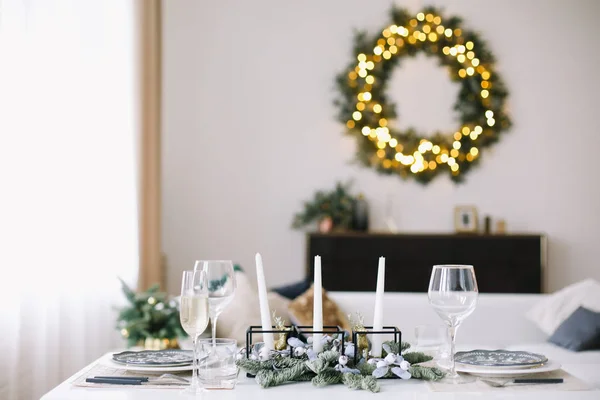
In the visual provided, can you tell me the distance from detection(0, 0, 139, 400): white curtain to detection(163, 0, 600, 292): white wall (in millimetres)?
1249

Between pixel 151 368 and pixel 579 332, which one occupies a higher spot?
pixel 151 368

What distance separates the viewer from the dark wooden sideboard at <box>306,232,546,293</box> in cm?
541

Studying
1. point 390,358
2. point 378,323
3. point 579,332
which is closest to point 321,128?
point 579,332

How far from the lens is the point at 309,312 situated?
12.0 feet

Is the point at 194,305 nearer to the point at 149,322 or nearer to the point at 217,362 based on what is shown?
the point at 217,362

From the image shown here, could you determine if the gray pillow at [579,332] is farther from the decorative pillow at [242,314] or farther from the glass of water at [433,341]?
the glass of water at [433,341]

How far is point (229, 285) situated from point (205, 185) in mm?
4025

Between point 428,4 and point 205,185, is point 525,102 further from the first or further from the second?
point 205,185

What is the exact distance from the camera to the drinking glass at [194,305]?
176cm

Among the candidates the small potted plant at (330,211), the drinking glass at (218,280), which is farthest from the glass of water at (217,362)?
the small potted plant at (330,211)

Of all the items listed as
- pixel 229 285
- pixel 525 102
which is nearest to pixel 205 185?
pixel 525 102

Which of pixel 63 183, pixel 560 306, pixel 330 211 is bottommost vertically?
pixel 560 306

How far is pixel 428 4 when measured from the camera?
229 inches

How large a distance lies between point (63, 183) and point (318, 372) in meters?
2.22
